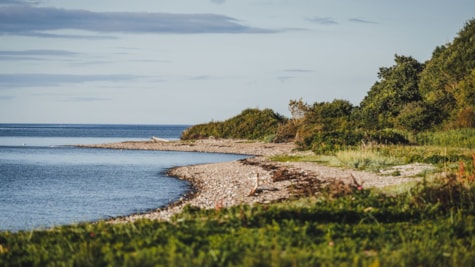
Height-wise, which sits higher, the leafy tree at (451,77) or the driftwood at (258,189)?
the leafy tree at (451,77)

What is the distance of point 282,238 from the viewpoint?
994 centimetres

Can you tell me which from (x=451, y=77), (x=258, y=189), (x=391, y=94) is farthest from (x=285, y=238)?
(x=451, y=77)

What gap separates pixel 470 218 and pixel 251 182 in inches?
600

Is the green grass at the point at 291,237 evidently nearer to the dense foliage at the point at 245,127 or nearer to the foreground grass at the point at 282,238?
the foreground grass at the point at 282,238

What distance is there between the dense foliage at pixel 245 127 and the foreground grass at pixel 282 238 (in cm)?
5450

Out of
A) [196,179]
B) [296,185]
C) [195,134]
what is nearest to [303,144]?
[196,179]

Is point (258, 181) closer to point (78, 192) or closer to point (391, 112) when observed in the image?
point (78, 192)

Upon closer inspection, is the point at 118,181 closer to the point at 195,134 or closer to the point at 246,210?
the point at 246,210

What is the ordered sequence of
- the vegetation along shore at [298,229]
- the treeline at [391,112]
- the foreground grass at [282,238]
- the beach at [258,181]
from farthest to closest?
the treeline at [391,112] < the beach at [258,181] < the vegetation along shore at [298,229] < the foreground grass at [282,238]

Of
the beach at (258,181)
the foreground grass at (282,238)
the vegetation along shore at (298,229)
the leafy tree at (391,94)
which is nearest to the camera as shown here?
the foreground grass at (282,238)

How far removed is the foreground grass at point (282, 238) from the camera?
8.77 meters

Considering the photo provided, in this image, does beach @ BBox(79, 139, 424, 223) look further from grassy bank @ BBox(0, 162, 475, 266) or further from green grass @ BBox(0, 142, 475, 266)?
grassy bank @ BBox(0, 162, 475, 266)

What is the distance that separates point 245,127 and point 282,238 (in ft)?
205

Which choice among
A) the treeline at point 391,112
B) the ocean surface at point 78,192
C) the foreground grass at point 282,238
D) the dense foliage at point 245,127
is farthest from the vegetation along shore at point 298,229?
the dense foliage at point 245,127
